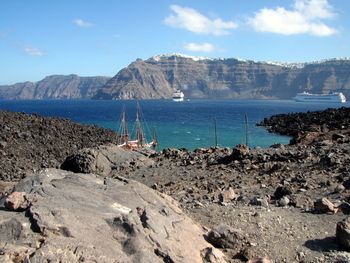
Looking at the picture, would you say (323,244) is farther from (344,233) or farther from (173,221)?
(173,221)

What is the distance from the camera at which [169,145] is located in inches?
2010

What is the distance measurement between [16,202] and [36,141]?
29.1m

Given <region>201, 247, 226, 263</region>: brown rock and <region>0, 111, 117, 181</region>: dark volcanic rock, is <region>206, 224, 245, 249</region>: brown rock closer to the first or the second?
<region>201, 247, 226, 263</region>: brown rock

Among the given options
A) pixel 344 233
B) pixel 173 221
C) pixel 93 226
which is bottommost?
pixel 344 233

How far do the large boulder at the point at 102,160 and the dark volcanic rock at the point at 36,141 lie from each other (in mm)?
5775

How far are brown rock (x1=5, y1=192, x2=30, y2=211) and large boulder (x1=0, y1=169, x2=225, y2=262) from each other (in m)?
0.07

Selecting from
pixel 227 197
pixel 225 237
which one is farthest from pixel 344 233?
pixel 227 197

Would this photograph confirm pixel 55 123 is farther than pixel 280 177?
Yes

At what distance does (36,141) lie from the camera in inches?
1357

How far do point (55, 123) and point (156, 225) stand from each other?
3801 cm

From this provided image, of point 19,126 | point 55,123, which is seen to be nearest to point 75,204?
point 19,126

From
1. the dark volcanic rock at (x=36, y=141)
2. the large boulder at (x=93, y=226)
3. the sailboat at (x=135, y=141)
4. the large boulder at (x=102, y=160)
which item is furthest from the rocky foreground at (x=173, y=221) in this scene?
the sailboat at (x=135, y=141)

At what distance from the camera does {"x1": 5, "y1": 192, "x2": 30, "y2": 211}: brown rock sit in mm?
6406

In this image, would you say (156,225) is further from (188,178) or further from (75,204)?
(188,178)
